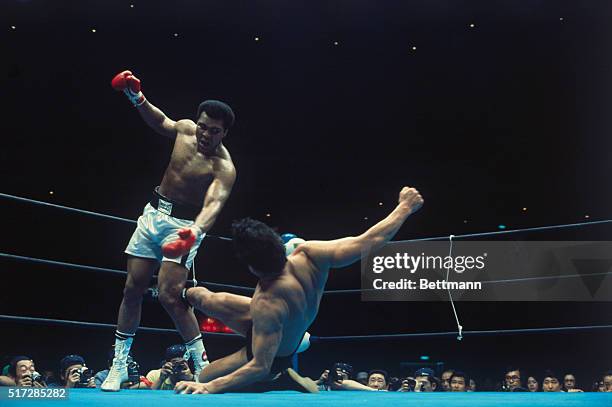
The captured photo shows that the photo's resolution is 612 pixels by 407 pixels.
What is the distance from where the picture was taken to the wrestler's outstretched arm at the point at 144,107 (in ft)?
9.28

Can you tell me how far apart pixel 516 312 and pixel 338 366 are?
2.24 meters

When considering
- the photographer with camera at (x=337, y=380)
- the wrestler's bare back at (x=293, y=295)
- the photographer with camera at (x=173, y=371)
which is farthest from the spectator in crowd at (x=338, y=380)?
the wrestler's bare back at (x=293, y=295)

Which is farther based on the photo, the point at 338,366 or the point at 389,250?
the point at 389,250

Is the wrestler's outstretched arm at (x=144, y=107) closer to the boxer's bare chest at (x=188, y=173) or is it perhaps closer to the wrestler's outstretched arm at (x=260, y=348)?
the boxer's bare chest at (x=188, y=173)

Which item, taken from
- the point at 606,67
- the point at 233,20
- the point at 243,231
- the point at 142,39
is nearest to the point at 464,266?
the point at 606,67

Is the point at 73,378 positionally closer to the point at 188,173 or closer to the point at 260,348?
the point at 188,173

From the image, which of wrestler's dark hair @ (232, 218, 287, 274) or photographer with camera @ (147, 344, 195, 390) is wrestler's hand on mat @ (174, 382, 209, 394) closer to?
wrestler's dark hair @ (232, 218, 287, 274)

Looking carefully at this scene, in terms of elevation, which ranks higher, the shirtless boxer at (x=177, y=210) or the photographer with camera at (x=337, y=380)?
the shirtless boxer at (x=177, y=210)

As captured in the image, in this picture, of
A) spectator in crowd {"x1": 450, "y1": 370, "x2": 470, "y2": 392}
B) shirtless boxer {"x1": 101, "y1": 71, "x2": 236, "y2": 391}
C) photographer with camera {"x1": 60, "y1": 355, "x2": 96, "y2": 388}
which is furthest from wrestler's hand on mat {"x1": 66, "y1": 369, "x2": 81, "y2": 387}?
spectator in crowd {"x1": 450, "y1": 370, "x2": 470, "y2": 392}

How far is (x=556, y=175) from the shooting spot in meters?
5.84

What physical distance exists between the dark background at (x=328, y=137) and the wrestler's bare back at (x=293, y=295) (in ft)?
7.57

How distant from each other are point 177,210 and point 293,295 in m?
0.80

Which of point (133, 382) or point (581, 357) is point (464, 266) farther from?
point (133, 382)

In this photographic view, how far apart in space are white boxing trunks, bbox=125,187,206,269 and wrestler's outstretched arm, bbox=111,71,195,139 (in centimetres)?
26
